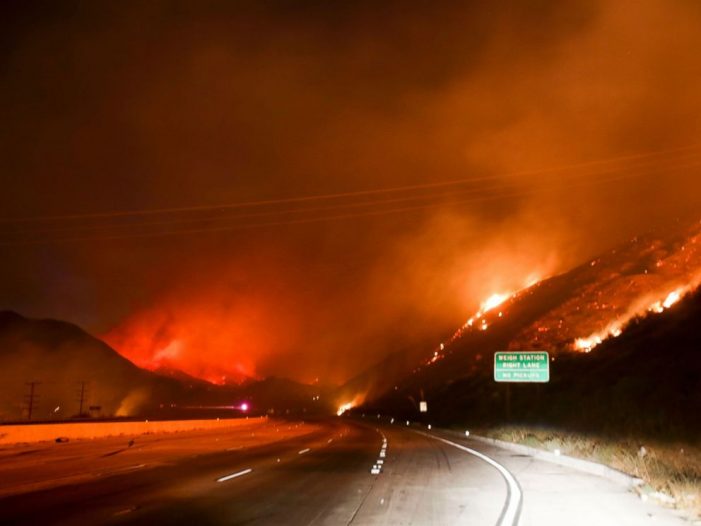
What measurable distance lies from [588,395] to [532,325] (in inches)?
2267

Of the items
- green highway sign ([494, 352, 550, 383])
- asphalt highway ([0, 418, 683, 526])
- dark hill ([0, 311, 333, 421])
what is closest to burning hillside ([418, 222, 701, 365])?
green highway sign ([494, 352, 550, 383])

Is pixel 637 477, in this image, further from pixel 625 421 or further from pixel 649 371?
pixel 649 371

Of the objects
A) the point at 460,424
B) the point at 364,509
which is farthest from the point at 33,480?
the point at 460,424

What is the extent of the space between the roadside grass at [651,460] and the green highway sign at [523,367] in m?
8.48

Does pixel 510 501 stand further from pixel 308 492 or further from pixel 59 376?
pixel 59 376

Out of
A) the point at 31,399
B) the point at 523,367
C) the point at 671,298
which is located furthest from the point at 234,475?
the point at 31,399

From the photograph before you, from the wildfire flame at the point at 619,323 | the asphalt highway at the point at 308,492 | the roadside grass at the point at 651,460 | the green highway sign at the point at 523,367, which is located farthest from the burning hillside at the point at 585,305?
the asphalt highway at the point at 308,492

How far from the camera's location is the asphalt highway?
1280 cm

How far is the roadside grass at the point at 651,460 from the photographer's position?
48.0 ft

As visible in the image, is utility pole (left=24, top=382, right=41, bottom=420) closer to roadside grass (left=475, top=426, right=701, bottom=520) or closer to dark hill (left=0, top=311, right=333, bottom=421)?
dark hill (left=0, top=311, right=333, bottom=421)

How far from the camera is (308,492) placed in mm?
16516

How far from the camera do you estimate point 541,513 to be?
43.7 ft

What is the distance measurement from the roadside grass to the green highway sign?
8477mm

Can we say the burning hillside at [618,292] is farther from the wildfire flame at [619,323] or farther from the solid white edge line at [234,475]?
the solid white edge line at [234,475]
